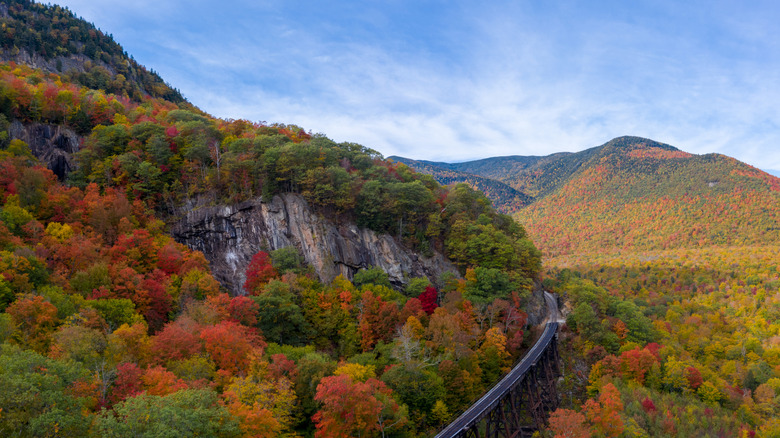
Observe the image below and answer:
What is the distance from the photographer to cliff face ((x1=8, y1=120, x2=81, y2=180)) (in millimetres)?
53969

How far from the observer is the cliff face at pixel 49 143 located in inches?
2125

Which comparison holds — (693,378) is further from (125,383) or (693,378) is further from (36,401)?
(36,401)

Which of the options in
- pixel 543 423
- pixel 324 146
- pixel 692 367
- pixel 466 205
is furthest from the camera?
pixel 466 205

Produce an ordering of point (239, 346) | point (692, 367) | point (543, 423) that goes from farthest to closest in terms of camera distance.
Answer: point (692, 367) → point (543, 423) → point (239, 346)

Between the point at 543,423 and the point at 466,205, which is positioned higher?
the point at 466,205

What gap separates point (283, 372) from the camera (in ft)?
115

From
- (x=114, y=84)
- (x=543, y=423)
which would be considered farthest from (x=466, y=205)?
(x=114, y=84)

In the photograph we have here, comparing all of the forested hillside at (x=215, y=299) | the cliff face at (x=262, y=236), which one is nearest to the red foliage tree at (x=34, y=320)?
the forested hillside at (x=215, y=299)

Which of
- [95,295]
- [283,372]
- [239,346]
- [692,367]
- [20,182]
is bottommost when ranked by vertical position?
[692,367]

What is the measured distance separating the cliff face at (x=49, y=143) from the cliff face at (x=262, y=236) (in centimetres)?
1801

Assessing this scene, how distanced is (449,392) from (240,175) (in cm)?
4168

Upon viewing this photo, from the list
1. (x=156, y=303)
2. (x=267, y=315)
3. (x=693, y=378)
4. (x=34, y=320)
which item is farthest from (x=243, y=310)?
(x=693, y=378)

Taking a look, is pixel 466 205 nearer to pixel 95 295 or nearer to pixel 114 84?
pixel 95 295

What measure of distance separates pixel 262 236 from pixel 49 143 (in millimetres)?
34233
